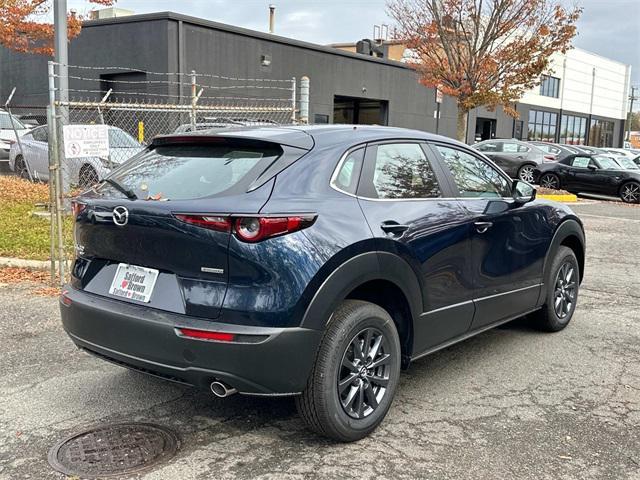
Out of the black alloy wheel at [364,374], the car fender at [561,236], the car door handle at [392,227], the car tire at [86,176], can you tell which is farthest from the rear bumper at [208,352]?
the car tire at [86,176]

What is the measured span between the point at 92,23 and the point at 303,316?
74.5 ft

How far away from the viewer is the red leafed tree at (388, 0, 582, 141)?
1762 centimetres

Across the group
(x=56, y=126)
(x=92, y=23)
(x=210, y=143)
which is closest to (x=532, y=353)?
(x=210, y=143)

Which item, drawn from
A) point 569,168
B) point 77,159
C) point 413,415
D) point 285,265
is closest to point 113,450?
point 285,265

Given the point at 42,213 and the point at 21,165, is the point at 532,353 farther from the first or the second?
the point at 21,165

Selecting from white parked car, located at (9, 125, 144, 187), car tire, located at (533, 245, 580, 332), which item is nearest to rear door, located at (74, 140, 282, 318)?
car tire, located at (533, 245, 580, 332)

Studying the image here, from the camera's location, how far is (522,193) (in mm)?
5145

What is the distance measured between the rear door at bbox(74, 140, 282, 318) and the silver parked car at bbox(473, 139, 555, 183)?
719 inches

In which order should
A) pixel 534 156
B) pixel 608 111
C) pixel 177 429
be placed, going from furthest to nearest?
pixel 608 111, pixel 534 156, pixel 177 429

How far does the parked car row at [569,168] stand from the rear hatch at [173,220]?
17.5 metres

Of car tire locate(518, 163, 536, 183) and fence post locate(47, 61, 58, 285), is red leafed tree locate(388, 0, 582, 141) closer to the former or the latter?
car tire locate(518, 163, 536, 183)

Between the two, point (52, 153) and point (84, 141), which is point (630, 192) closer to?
point (84, 141)

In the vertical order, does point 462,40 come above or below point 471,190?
above

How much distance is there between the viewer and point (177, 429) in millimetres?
3734
